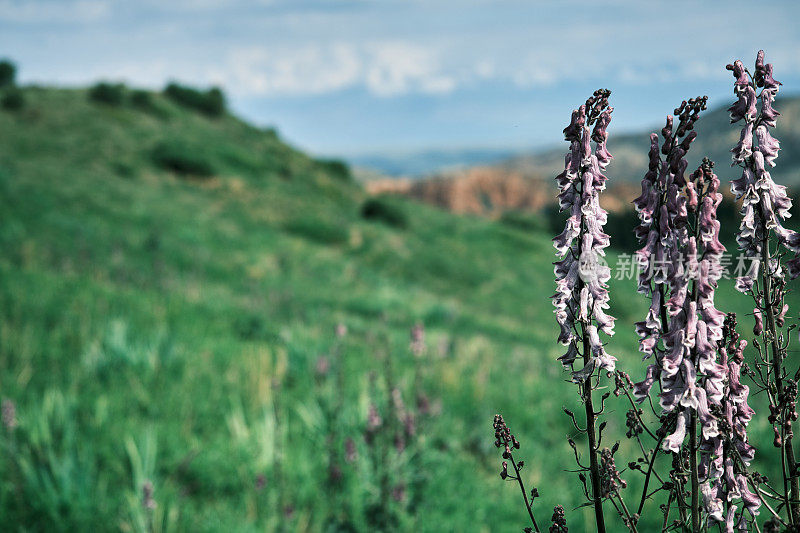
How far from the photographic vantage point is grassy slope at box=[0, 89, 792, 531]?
3709 millimetres

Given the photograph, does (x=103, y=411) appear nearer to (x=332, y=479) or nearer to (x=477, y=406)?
(x=332, y=479)

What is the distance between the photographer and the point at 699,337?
1046 mm

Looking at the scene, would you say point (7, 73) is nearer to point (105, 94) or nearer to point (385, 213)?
point (105, 94)

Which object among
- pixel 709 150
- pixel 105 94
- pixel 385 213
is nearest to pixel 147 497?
pixel 709 150

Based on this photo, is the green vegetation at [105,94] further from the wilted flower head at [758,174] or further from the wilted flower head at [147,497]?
the wilted flower head at [758,174]

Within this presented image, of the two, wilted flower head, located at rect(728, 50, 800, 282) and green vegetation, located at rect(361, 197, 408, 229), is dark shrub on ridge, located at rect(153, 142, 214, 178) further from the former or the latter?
wilted flower head, located at rect(728, 50, 800, 282)

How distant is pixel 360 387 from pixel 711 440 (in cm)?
477

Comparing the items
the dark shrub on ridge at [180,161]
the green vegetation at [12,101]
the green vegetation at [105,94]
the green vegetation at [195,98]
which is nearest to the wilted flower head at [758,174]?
the dark shrub on ridge at [180,161]

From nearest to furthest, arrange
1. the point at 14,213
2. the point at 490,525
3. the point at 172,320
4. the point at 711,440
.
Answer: the point at 711,440 → the point at 490,525 → the point at 172,320 → the point at 14,213

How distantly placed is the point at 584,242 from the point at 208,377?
5196 millimetres

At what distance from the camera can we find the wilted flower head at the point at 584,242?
1054 mm

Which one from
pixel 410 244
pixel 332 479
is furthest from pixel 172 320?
pixel 410 244

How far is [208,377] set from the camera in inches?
221

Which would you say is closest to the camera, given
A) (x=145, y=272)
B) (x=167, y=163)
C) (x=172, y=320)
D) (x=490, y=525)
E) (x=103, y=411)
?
(x=490, y=525)
